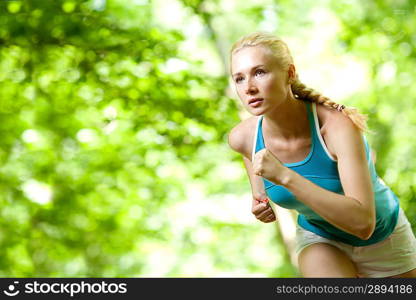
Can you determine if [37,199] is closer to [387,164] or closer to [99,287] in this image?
[99,287]

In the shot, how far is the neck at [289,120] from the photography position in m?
1.90

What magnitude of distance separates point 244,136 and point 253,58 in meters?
0.42

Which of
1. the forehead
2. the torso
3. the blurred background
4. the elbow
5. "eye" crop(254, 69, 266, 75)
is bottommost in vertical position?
the elbow

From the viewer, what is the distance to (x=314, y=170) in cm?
188

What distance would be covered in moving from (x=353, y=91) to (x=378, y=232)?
511 cm

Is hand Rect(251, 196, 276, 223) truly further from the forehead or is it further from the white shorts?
the forehead

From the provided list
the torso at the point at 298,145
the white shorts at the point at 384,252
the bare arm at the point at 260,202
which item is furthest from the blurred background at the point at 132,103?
the torso at the point at 298,145

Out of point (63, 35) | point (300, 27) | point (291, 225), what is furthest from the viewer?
point (300, 27)

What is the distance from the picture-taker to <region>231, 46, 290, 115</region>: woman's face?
5.89ft

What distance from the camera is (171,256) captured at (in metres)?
8.70

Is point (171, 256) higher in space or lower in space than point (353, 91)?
lower

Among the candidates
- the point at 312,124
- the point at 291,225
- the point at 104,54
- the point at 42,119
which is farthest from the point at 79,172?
the point at 312,124

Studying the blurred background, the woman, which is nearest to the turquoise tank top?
the woman

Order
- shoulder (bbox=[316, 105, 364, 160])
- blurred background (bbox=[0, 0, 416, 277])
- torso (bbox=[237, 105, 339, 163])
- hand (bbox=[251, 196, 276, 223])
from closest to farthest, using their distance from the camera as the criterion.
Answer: shoulder (bbox=[316, 105, 364, 160])
torso (bbox=[237, 105, 339, 163])
hand (bbox=[251, 196, 276, 223])
blurred background (bbox=[0, 0, 416, 277])
